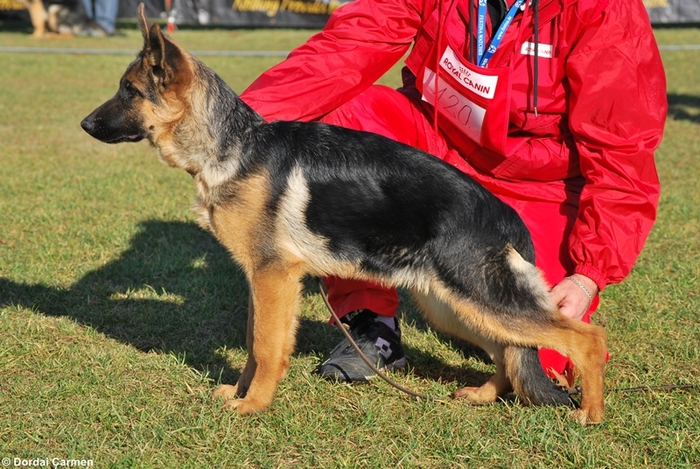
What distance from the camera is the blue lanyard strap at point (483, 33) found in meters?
3.39

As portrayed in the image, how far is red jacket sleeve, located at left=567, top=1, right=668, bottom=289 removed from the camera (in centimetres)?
332

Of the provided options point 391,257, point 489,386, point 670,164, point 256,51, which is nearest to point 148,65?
point 391,257

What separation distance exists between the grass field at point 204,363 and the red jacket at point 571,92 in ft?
2.58

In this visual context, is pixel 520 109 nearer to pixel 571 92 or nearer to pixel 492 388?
pixel 571 92

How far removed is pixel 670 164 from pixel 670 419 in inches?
197

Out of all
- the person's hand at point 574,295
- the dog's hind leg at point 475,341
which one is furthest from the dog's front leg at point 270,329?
the person's hand at point 574,295

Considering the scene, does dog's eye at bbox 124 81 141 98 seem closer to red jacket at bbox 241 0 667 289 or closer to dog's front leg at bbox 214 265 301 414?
red jacket at bbox 241 0 667 289

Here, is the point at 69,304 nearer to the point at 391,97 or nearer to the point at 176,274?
the point at 176,274

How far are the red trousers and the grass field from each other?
1.04 ft

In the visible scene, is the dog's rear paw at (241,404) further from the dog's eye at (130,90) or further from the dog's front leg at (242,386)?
the dog's eye at (130,90)

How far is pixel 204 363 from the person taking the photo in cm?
368

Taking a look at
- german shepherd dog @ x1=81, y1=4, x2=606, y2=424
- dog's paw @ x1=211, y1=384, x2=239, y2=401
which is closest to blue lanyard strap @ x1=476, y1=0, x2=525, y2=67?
german shepherd dog @ x1=81, y1=4, x2=606, y2=424

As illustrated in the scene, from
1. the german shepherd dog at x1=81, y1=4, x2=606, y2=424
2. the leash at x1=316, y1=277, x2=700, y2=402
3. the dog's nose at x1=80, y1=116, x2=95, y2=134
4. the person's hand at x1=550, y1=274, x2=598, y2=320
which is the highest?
the dog's nose at x1=80, y1=116, x2=95, y2=134

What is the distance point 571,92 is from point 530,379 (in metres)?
1.37
